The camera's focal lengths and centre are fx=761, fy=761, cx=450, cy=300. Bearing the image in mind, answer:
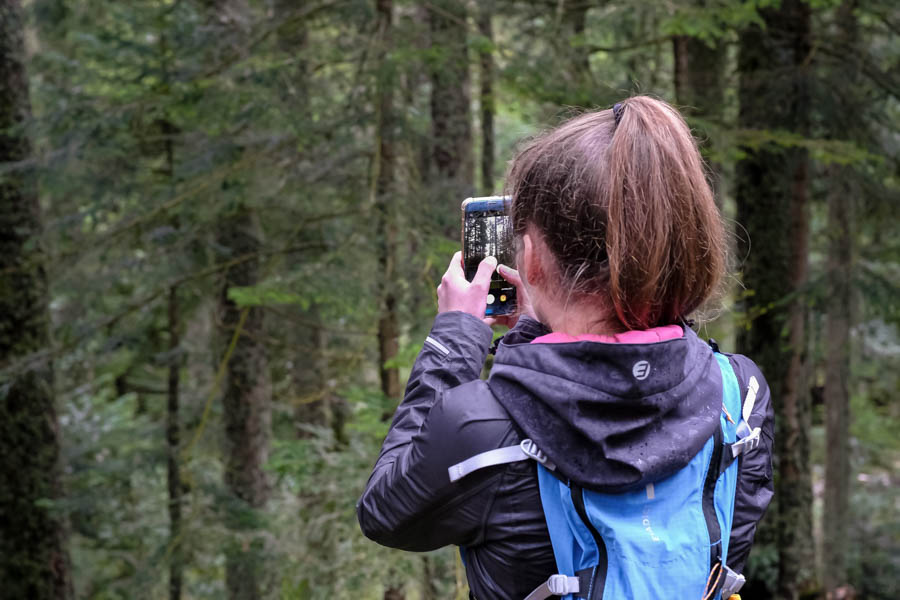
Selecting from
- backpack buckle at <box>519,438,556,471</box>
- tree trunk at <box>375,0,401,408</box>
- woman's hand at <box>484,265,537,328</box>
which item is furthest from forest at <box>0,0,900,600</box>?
backpack buckle at <box>519,438,556,471</box>

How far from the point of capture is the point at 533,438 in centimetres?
127

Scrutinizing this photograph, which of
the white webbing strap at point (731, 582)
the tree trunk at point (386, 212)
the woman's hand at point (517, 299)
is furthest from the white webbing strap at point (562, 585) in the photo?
the tree trunk at point (386, 212)

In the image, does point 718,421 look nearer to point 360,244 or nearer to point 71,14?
point 360,244

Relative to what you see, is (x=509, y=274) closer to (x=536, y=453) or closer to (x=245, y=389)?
(x=536, y=453)

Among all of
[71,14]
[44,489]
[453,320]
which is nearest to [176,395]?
[44,489]

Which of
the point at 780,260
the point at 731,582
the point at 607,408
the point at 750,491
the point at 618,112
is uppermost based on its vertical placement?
the point at 618,112

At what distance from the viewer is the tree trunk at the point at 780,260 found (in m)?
7.31

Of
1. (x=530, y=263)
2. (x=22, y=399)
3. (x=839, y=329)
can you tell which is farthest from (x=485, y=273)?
(x=839, y=329)

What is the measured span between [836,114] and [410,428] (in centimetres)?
691

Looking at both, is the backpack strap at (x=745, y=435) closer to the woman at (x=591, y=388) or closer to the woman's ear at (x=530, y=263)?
the woman at (x=591, y=388)

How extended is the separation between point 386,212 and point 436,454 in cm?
364

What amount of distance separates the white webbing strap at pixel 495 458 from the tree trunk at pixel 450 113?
360cm

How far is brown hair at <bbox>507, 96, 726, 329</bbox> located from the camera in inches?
50.1

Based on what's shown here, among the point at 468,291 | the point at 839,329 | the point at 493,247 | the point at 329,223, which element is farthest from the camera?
the point at 839,329
